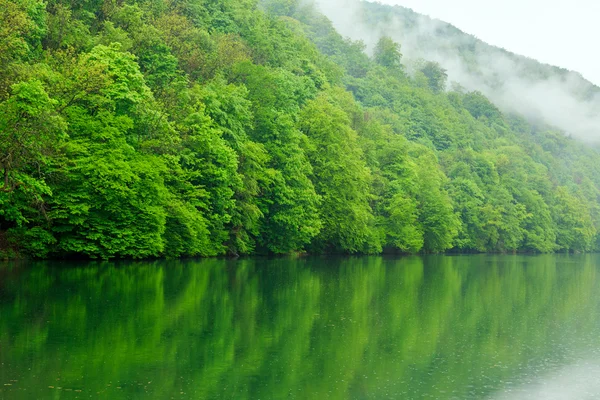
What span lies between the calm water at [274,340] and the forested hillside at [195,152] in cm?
640

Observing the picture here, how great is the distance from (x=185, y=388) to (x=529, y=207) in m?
122

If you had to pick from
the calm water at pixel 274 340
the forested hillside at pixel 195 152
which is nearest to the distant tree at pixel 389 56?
the forested hillside at pixel 195 152

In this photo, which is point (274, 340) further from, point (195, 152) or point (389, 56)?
point (389, 56)

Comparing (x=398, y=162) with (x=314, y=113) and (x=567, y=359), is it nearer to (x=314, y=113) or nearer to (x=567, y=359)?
(x=314, y=113)

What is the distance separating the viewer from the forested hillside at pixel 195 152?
1618 inches

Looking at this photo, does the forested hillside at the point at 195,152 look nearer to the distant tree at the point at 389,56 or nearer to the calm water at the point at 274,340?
the calm water at the point at 274,340

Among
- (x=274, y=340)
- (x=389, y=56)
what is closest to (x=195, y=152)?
(x=274, y=340)

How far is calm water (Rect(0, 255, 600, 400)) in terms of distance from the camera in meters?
15.2

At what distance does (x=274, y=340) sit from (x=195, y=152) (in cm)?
3432

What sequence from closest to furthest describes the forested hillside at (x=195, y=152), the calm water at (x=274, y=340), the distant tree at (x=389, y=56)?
the calm water at (x=274, y=340) → the forested hillside at (x=195, y=152) → the distant tree at (x=389, y=56)

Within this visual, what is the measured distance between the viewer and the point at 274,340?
2061 cm

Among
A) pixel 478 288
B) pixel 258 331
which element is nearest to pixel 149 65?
pixel 478 288

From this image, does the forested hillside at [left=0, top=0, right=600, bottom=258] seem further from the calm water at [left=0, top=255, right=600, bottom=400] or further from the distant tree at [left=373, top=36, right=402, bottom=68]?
the distant tree at [left=373, top=36, right=402, bottom=68]

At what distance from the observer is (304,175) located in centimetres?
6706
